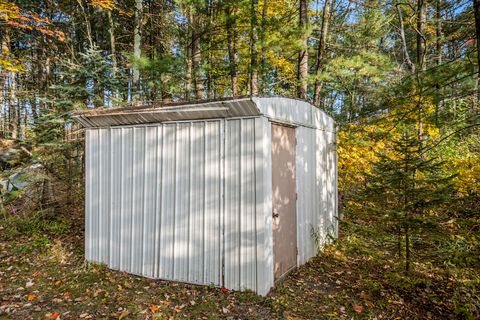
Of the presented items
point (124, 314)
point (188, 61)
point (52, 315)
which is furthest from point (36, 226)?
point (188, 61)

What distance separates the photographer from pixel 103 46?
11727mm

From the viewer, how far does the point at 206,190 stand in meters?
4.49

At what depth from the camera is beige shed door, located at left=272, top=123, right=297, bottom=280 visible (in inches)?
175

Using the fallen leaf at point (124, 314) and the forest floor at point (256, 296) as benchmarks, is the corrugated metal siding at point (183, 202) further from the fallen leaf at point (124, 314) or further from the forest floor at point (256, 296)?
the fallen leaf at point (124, 314)

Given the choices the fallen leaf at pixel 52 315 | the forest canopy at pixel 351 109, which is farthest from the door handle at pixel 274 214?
the fallen leaf at pixel 52 315

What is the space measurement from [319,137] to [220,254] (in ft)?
10.9

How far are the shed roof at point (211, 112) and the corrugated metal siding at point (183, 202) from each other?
14cm

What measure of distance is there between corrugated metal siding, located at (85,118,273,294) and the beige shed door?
33cm

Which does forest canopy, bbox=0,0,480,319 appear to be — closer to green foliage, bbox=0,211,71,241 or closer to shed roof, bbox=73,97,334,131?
green foliage, bbox=0,211,71,241

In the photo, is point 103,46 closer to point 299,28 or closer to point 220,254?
point 299,28

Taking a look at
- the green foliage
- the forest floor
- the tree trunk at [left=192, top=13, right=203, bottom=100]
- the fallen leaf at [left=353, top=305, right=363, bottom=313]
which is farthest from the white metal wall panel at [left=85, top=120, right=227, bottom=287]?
the tree trunk at [left=192, top=13, right=203, bottom=100]

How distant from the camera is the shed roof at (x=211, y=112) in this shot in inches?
162

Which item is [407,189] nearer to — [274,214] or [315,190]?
[315,190]

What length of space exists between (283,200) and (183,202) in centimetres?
164
